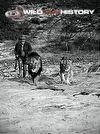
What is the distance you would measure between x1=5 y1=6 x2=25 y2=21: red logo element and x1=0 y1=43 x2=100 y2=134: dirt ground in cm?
1944

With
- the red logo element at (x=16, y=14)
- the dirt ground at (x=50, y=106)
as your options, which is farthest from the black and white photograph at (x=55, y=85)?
the red logo element at (x=16, y=14)

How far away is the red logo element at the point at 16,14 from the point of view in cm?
3781

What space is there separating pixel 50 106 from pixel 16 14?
88.5 feet

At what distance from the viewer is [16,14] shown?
3894 cm

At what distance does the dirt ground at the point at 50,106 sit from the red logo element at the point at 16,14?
19444 mm

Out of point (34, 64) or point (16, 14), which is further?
point (16, 14)

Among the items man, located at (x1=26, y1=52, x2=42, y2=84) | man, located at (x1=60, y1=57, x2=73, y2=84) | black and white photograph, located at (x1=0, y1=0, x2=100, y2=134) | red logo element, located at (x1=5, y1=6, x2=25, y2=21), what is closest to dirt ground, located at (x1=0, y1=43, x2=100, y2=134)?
black and white photograph, located at (x1=0, y1=0, x2=100, y2=134)

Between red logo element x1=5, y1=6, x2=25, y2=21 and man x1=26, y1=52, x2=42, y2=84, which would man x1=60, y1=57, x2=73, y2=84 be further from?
red logo element x1=5, y1=6, x2=25, y2=21

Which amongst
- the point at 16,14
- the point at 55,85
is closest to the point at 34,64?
the point at 55,85

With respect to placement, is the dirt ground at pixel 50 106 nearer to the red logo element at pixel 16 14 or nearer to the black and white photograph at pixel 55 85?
the black and white photograph at pixel 55 85

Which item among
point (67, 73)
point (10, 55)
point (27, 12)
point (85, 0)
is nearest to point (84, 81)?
point (67, 73)

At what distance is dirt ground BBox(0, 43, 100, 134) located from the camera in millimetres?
10586

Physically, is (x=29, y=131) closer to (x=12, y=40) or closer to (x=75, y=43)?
(x=75, y=43)

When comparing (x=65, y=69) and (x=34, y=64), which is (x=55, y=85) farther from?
(x=34, y=64)
